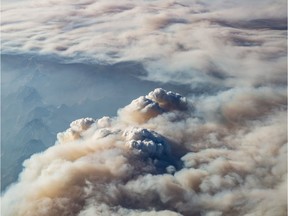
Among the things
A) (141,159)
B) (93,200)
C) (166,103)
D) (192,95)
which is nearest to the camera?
(93,200)

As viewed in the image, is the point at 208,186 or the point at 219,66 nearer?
the point at 208,186

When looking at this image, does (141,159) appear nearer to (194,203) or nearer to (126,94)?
(194,203)

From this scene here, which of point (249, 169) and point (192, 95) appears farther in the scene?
point (192, 95)

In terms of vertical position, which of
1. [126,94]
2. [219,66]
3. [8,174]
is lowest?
[8,174]

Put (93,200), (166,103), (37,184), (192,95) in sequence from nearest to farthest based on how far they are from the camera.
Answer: (93,200) < (37,184) < (166,103) < (192,95)

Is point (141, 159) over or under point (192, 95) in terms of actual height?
over

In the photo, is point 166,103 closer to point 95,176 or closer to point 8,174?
point 95,176

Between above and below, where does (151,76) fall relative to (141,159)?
below

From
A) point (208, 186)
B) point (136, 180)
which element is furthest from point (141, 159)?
point (208, 186)

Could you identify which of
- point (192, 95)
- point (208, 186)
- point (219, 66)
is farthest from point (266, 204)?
point (219, 66)
